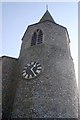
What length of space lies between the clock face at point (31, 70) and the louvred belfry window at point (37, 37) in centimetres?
257

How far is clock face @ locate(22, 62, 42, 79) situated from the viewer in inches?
681

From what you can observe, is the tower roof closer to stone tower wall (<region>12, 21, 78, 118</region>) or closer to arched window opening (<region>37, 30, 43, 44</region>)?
stone tower wall (<region>12, 21, 78, 118</region>)

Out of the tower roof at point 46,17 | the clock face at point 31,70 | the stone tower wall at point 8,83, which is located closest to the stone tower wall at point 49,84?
the clock face at point 31,70

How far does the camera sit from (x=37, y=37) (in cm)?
2016

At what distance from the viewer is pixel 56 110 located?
1516 centimetres

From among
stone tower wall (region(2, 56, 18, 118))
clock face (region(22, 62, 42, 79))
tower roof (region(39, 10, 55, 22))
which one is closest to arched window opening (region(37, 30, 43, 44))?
tower roof (region(39, 10, 55, 22))

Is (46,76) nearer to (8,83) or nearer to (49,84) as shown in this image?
(49,84)

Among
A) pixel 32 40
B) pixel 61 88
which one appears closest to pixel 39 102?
pixel 61 88

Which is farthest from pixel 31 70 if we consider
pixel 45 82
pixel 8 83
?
pixel 8 83

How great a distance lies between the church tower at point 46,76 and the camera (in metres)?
15.4

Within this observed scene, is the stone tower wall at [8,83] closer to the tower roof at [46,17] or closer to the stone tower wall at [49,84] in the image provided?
the stone tower wall at [49,84]

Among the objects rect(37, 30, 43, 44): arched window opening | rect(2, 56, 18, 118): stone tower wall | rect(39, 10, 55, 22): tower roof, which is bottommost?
rect(2, 56, 18, 118): stone tower wall

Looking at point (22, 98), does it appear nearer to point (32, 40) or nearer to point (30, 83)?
point (30, 83)

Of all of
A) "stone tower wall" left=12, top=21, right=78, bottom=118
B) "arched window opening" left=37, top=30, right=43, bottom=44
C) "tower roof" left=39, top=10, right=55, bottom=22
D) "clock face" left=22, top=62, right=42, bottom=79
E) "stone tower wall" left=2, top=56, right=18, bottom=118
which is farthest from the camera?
"tower roof" left=39, top=10, right=55, bottom=22
